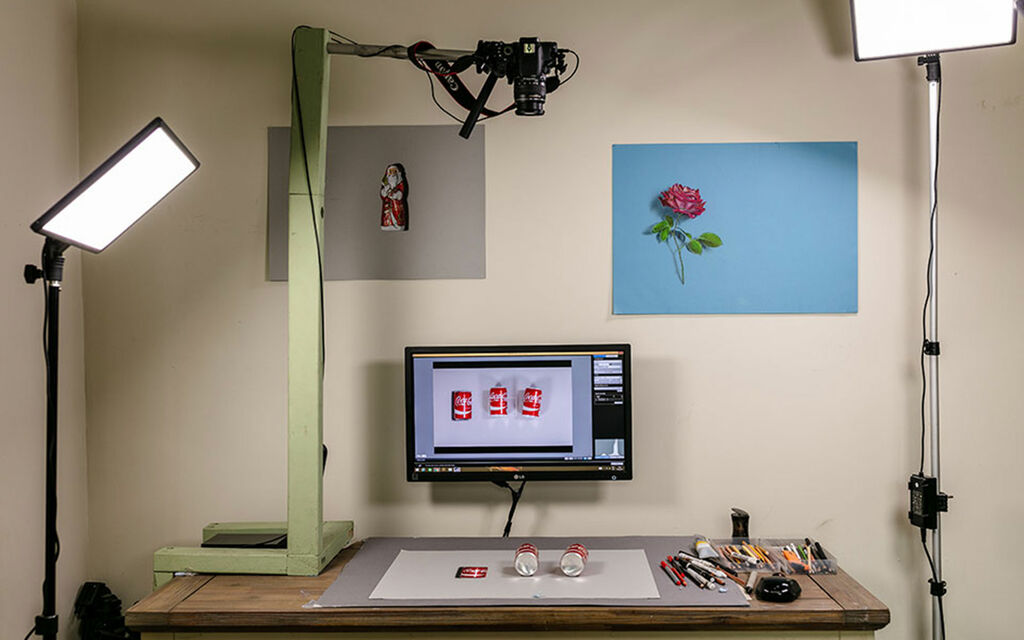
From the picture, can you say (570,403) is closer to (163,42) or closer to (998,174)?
(998,174)

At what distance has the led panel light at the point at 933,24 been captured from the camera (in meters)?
1.93

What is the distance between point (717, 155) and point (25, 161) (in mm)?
1950

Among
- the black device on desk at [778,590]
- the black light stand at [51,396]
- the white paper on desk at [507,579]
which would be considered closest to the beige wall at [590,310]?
the white paper on desk at [507,579]

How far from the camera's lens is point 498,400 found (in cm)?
214

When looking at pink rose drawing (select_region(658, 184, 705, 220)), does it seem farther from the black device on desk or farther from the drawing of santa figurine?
the black device on desk

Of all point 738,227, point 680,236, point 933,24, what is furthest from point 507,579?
point 933,24

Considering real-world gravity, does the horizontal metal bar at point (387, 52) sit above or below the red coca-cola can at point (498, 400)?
above

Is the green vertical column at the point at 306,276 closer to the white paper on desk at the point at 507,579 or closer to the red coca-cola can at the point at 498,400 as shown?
the white paper on desk at the point at 507,579

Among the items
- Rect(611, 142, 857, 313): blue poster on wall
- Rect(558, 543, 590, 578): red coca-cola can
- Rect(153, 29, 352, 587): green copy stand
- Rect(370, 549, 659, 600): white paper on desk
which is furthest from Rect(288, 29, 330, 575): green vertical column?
Rect(611, 142, 857, 313): blue poster on wall

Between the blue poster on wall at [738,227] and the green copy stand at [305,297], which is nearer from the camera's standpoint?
the green copy stand at [305,297]

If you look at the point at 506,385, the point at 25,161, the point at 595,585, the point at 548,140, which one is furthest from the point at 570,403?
the point at 25,161

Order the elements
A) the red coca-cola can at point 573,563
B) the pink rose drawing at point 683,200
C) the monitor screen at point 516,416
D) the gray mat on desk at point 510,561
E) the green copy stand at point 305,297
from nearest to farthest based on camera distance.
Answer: the gray mat on desk at point 510,561, the red coca-cola can at point 573,563, the green copy stand at point 305,297, the monitor screen at point 516,416, the pink rose drawing at point 683,200

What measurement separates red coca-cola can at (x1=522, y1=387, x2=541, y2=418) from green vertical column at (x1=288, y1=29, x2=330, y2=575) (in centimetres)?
56

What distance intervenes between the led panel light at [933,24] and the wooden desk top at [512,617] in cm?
142
